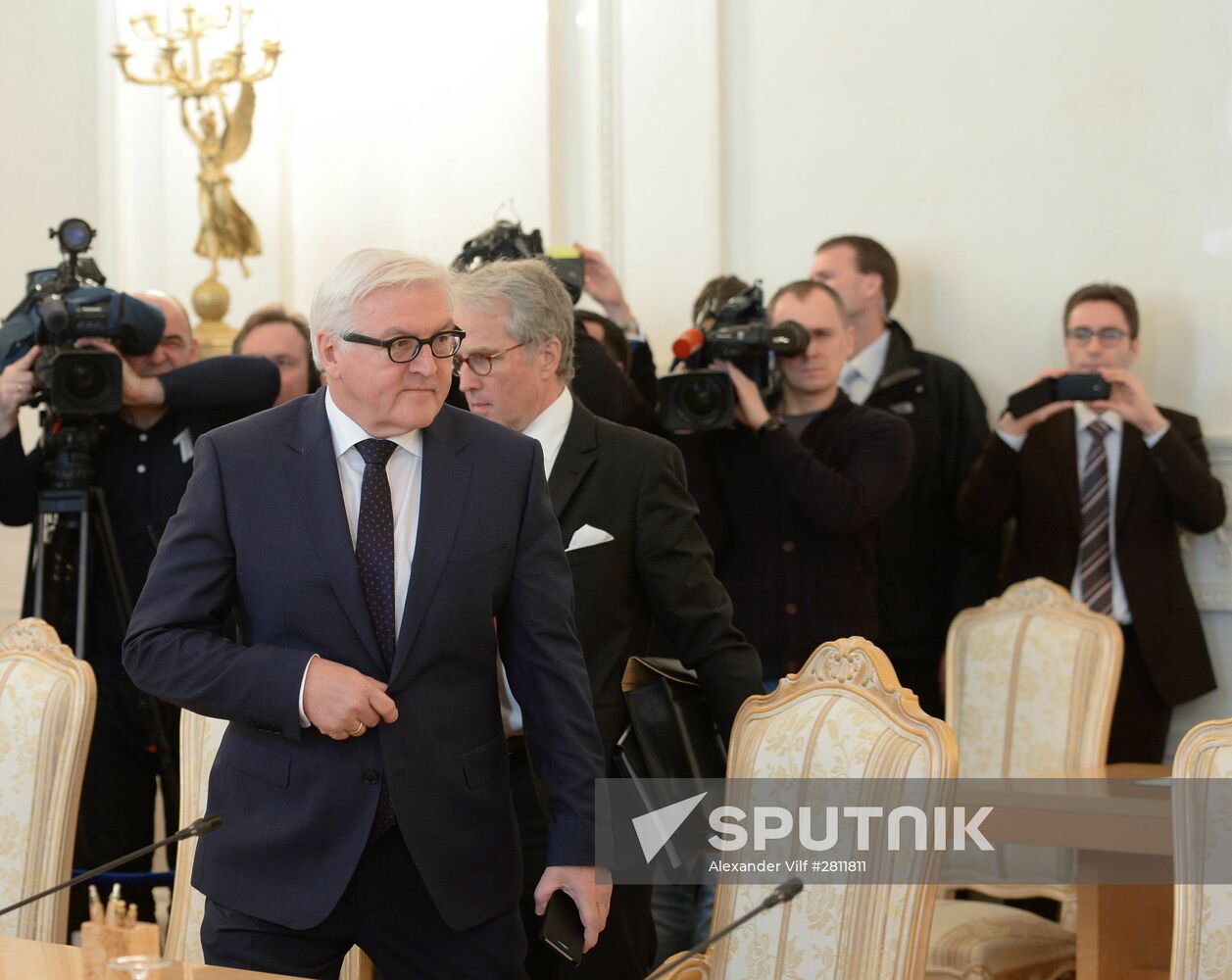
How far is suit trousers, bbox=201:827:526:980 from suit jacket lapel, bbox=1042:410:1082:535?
2.52 metres

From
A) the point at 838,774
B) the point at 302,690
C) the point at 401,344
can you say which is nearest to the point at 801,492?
the point at 838,774

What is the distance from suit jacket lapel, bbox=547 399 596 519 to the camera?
8.66 feet

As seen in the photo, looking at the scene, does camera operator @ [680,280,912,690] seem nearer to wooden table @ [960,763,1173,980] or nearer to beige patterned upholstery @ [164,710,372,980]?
wooden table @ [960,763,1173,980]

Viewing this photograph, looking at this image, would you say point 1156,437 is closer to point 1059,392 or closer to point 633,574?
point 1059,392

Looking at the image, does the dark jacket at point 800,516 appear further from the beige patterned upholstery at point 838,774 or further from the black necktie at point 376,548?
the black necktie at point 376,548

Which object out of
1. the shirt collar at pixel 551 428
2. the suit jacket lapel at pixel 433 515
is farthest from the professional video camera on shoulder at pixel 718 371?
the suit jacket lapel at pixel 433 515

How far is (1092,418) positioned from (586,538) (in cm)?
210

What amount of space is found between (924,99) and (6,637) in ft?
9.86

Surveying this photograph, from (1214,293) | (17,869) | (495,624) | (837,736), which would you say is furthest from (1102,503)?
(17,869)

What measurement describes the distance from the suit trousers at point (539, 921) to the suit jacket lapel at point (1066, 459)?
6.47 ft

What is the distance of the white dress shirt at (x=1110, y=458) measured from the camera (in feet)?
13.7

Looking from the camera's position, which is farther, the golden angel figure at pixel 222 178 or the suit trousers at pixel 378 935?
the golden angel figure at pixel 222 178

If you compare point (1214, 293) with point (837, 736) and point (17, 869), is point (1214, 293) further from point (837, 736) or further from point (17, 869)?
point (17, 869)

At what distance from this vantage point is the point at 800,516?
3709mm
